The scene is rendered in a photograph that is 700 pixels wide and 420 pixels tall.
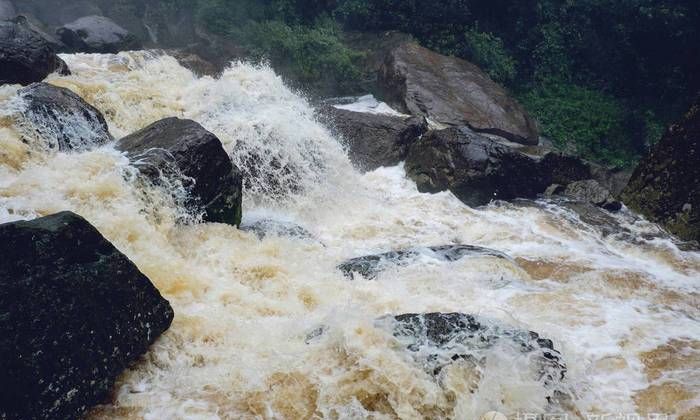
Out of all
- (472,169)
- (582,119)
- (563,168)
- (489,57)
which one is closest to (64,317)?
(472,169)

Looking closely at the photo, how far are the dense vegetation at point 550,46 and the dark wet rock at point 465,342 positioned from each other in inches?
414

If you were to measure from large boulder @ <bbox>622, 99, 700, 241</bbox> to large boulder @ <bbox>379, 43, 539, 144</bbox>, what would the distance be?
3.26 meters

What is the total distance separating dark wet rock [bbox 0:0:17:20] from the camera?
49.2 ft

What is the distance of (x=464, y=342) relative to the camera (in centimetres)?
394

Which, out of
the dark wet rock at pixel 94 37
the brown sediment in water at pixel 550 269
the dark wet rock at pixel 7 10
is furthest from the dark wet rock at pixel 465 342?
the dark wet rock at pixel 7 10

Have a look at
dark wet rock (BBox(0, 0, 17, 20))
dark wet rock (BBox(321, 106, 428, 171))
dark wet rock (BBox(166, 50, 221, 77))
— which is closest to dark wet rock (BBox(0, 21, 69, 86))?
dark wet rock (BBox(166, 50, 221, 77))

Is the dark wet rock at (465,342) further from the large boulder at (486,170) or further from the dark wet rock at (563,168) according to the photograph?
the dark wet rock at (563,168)

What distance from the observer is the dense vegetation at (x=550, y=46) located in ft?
45.5

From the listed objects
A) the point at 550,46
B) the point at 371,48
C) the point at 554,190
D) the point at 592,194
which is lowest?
the point at 554,190

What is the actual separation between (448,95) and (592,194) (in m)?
4.19

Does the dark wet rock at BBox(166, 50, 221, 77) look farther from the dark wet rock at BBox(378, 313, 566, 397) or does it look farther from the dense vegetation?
the dark wet rock at BBox(378, 313, 566, 397)

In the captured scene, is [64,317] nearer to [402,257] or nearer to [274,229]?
[274,229]

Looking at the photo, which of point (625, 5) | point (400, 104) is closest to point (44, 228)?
point (400, 104)

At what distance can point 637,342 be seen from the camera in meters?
4.79
